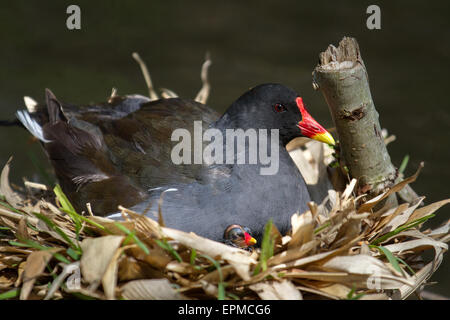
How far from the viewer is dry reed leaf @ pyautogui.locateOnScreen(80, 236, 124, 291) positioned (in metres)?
1.39

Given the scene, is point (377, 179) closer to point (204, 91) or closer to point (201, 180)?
point (201, 180)

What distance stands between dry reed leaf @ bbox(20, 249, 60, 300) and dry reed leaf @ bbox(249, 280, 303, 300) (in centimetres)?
51

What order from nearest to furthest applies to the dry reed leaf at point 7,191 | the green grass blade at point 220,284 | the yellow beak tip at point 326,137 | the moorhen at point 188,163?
the green grass blade at point 220,284 → the moorhen at point 188,163 → the yellow beak tip at point 326,137 → the dry reed leaf at point 7,191

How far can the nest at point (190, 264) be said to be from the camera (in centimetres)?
140

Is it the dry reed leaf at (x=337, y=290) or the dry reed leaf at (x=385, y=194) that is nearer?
the dry reed leaf at (x=337, y=290)

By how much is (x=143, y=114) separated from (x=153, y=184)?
33 centimetres

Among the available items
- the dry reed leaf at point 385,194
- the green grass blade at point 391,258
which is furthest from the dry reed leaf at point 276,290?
the dry reed leaf at point 385,194

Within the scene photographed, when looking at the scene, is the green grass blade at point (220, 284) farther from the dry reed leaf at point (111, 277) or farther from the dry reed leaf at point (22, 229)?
the dry reed leaf at point (22, 229)

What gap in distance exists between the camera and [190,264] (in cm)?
143

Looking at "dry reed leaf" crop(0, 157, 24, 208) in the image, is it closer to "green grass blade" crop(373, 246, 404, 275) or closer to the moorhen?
the moorhen

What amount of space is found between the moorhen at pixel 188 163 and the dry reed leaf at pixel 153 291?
0.30 metres

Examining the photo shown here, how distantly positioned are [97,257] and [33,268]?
168 millimetres

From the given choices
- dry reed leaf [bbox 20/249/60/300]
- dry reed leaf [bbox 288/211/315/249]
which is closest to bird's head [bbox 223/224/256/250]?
dry reed leaf [bbox 288/211/315/249]
